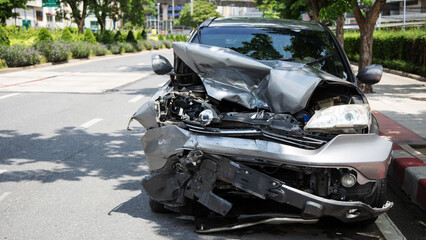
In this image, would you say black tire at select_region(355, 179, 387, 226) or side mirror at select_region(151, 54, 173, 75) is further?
side mirror at select_region(151, 54, 173, 75)

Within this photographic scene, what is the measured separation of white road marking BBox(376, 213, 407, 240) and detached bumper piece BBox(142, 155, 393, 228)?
38cm

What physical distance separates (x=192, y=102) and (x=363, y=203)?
1681 mm

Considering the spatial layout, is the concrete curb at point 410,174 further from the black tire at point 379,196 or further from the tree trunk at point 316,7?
the tree trunk at point 316,7

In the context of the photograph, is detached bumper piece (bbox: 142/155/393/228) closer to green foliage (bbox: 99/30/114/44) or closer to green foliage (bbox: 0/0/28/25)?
green foliage (bbox: 0/0/28/25)

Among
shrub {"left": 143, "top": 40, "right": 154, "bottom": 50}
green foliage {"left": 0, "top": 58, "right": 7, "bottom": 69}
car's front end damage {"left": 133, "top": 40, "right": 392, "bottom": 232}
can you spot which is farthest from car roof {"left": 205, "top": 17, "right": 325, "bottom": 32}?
shrub {"left": 143, "top": 40, "right": 154, "bottom": 50}

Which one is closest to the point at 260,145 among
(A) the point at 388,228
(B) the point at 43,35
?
(A) the point at 388,228

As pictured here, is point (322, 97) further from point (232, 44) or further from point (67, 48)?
point (67, 48)

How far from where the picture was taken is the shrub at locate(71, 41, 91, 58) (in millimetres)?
31444

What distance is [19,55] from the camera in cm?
2447

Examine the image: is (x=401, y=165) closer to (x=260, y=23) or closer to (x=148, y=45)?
(x=260, y=23)

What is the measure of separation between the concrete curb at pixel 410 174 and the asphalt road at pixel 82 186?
31.0 inches

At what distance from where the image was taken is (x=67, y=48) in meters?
29.6

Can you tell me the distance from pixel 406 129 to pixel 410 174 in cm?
298

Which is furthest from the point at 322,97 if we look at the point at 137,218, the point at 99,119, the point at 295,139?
the point at 99,119
